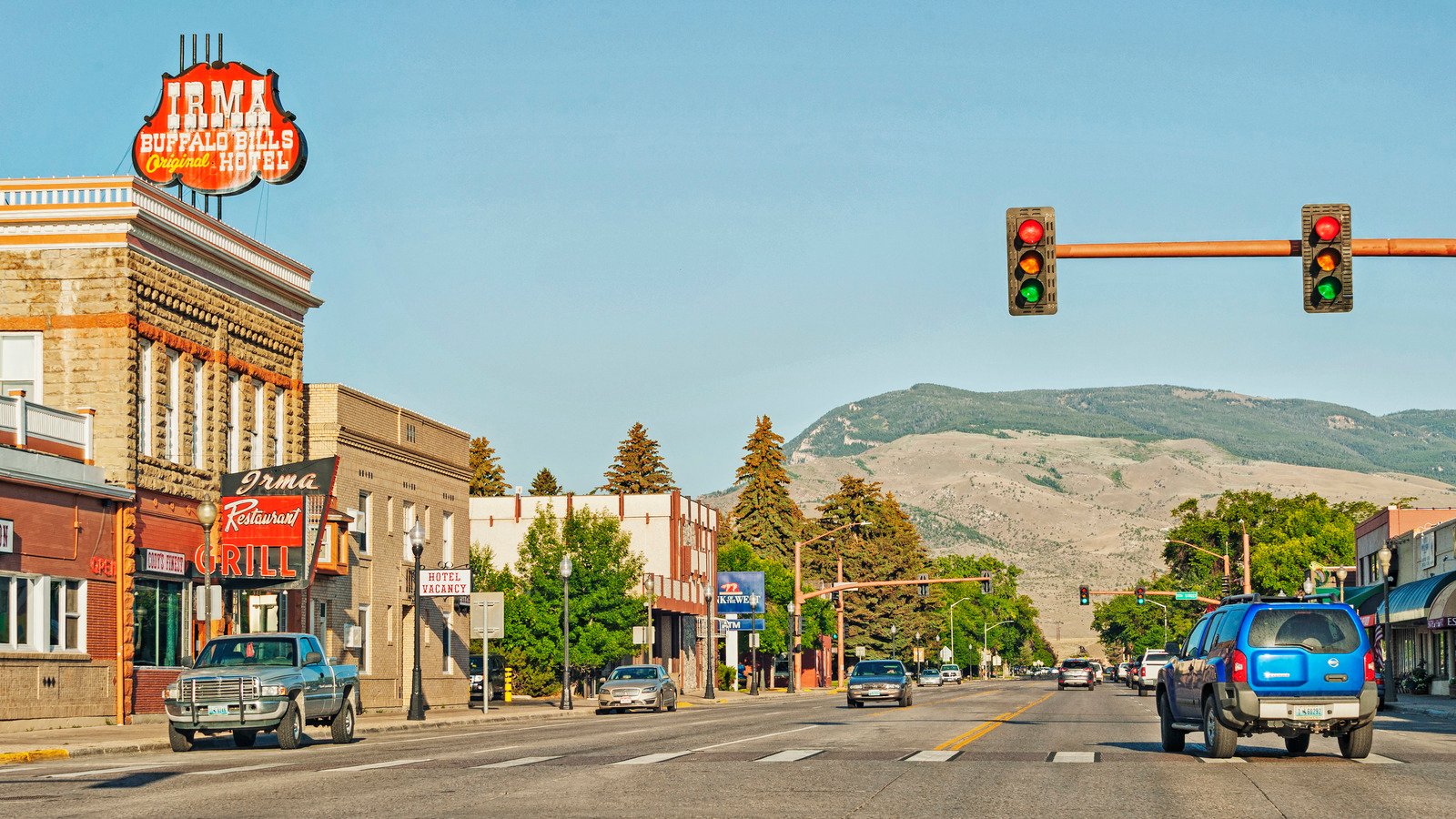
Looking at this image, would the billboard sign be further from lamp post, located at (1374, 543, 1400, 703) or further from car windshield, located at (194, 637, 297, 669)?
car windshield, located at (194, 637, 297, 669)

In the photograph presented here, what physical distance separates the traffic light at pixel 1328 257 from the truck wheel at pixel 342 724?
Answer: 57.4 ft

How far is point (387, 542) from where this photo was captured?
53031 mm

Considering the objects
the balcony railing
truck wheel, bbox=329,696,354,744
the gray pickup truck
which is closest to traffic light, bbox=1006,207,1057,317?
the gray pickup truck

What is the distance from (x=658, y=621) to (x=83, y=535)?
164ft

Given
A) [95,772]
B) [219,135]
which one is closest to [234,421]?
[219,135]

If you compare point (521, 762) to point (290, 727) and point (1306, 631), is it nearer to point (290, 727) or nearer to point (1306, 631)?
point (290, 727)

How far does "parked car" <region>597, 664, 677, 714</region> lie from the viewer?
51375 mm

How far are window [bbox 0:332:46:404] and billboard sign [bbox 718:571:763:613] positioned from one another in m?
51.9

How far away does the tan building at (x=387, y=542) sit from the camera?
160ft

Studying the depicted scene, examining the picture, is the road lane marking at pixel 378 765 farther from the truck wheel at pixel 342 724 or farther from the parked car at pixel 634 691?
the parked car at pixel 634 691

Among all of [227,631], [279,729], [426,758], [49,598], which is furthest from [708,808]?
[227,631]

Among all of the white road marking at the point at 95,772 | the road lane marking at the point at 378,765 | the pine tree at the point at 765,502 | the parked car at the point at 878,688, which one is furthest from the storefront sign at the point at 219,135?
the pine tree at the point at 765,502

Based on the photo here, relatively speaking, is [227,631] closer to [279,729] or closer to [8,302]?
[8,302]

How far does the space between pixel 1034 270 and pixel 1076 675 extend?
72552 millimetres
